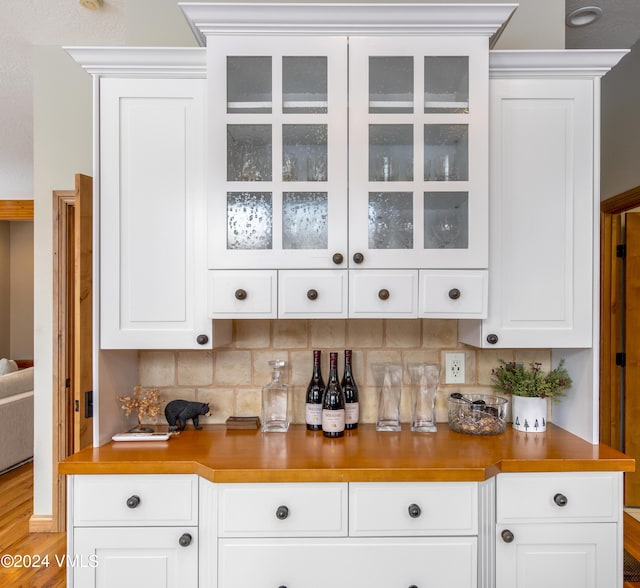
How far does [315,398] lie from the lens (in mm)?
1764

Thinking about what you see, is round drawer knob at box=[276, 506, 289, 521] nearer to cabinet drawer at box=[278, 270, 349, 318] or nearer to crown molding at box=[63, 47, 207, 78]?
cabinet drawer at box=[278, 270, 349, 318]

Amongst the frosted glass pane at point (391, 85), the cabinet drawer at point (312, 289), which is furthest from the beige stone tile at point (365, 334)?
the frosted glass pane at point (391, 85)

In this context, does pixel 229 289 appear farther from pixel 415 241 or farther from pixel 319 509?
pixel 319 509

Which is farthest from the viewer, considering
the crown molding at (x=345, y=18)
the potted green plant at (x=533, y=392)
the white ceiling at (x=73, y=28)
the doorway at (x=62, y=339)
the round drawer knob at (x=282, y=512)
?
the doorway at (x=62, y=339)

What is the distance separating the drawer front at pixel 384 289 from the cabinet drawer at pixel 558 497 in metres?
0.63

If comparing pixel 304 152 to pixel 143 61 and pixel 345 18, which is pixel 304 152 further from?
pixel 143 61

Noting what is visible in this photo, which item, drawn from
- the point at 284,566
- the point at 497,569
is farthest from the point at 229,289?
the point at 497,569

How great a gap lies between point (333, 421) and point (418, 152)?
1015 millimetres

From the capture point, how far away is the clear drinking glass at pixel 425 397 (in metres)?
1.75

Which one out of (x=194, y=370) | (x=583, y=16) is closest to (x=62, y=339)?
(x=194, y=370)

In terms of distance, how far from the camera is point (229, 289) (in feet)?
5.06

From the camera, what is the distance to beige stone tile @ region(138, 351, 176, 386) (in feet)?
6.16

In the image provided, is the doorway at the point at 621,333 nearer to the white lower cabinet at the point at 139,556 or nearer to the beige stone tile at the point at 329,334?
the beige stone tile at the point at 329,334

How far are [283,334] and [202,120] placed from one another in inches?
35.0
